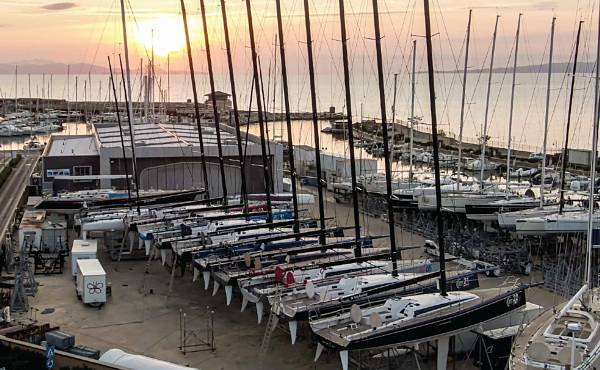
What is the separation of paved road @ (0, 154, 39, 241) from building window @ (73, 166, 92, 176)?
131 inches

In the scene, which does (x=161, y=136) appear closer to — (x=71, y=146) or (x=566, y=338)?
(x=71, y=146)

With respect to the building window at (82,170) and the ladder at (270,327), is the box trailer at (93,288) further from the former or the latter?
the building window at (82,170)

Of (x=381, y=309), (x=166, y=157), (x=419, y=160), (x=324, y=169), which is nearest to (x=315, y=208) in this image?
(x=166, y=157)

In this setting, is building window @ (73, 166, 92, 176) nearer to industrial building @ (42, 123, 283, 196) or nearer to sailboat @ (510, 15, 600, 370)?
industrial building @ (42, 123, 283, 196)

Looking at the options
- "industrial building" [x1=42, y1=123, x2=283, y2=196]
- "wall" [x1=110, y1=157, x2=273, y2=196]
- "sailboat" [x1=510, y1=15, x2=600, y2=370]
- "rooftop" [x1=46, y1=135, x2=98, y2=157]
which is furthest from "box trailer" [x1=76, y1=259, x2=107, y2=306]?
"rooftop" [x1=46, y1=135, x2=98, y2=157]

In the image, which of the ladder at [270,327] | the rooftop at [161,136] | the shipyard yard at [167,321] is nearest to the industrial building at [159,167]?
the rooftop at [161,136]

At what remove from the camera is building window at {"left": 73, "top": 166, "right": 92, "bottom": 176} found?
130 feet

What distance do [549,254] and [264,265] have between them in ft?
40.9

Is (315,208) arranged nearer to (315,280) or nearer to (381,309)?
(315,280)

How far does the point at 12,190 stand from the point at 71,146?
4.43 m

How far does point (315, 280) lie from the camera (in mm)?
20031

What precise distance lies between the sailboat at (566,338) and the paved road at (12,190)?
21537mm

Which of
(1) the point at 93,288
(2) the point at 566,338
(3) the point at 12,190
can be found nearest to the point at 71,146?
(3) the point at 12,190

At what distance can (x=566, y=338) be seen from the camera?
15.0 m
